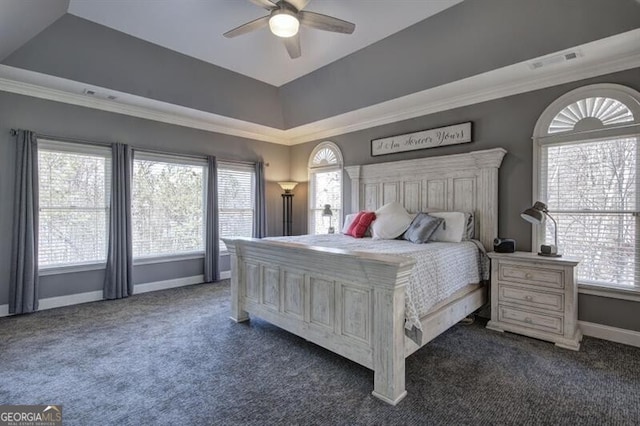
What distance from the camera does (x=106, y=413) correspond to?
76.9 inches

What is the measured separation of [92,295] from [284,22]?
13.8 feet

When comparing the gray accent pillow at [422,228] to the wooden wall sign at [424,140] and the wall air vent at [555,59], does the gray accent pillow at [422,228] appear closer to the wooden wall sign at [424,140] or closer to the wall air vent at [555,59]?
the wooden wall sign at [424,140]

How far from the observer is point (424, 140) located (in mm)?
4410

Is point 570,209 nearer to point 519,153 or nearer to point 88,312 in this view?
point 519,153

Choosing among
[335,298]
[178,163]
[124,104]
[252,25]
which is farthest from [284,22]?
[178,163]

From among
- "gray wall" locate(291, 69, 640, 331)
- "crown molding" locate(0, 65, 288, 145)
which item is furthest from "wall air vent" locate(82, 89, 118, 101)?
"gray wall" locate(291, 69, 640, 331)

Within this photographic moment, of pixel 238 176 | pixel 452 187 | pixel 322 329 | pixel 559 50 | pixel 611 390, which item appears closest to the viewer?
pixel 611 390

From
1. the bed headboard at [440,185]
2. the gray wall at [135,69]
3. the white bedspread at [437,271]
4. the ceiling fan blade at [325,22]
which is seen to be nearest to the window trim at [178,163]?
the gray wall at [135,69]

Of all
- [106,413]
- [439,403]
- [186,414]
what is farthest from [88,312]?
[439,403]

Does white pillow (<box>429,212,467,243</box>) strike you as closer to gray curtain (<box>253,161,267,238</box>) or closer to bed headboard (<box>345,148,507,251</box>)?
bed headboard (<box>345,148,507,251</box>)

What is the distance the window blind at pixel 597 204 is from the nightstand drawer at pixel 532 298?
1.92 ft

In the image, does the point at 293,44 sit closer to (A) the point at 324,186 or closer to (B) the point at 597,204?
(A) the point at 324,186

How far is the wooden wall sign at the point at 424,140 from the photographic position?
405cm

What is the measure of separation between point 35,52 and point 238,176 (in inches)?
122
